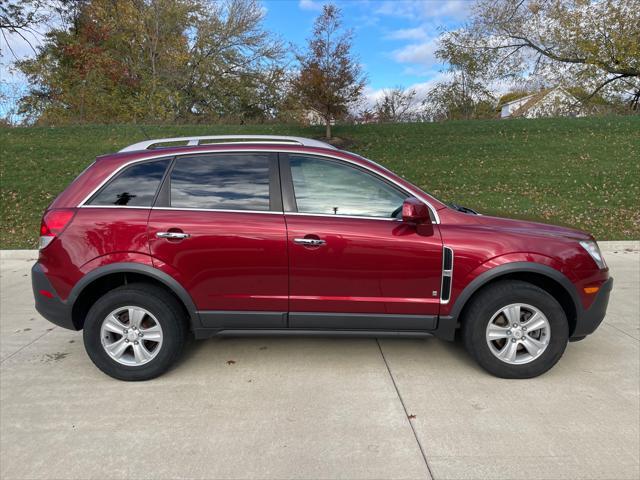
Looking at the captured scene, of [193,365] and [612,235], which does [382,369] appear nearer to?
[193,365]

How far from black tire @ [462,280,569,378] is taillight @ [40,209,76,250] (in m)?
3.14

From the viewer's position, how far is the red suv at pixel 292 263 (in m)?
3.22

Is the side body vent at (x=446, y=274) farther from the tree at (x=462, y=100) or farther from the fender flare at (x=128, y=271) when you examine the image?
the tree at (x=462, y=100)

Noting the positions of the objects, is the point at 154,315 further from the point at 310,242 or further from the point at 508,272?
the point at 508,272

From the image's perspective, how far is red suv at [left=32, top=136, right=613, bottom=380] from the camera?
3.22 meters

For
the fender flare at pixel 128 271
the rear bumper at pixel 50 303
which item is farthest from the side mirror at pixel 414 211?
the rear bumper at pixel 50 303

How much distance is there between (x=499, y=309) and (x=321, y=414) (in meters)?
1.52

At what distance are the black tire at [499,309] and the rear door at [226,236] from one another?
1.44m

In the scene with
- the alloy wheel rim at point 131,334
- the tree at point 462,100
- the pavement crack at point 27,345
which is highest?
the tree at point 462,100

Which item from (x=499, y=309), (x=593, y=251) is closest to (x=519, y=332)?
(x=499, y=309)

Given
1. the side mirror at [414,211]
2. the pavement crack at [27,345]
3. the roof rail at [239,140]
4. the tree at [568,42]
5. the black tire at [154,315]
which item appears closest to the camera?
the side mirror at [414,211]

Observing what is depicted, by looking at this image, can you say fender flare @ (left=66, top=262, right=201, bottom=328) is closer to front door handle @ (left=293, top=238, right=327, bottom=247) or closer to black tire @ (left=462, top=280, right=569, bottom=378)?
front door handle @ (left=293, top=238, right=327, bottom=247)

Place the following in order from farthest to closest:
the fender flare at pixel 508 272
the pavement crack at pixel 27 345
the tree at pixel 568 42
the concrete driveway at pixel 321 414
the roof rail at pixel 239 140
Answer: the tree at pixel 568 42, the pavement crack at pixel 27 345, the roof rail at pixel 239 140, the fender flare at pixel 508 272, the concrete driveway at pixel 321 414

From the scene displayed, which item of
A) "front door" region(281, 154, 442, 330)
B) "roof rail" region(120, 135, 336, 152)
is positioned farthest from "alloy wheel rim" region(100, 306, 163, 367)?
"roof rail" region(120, 135, 336, 152)
